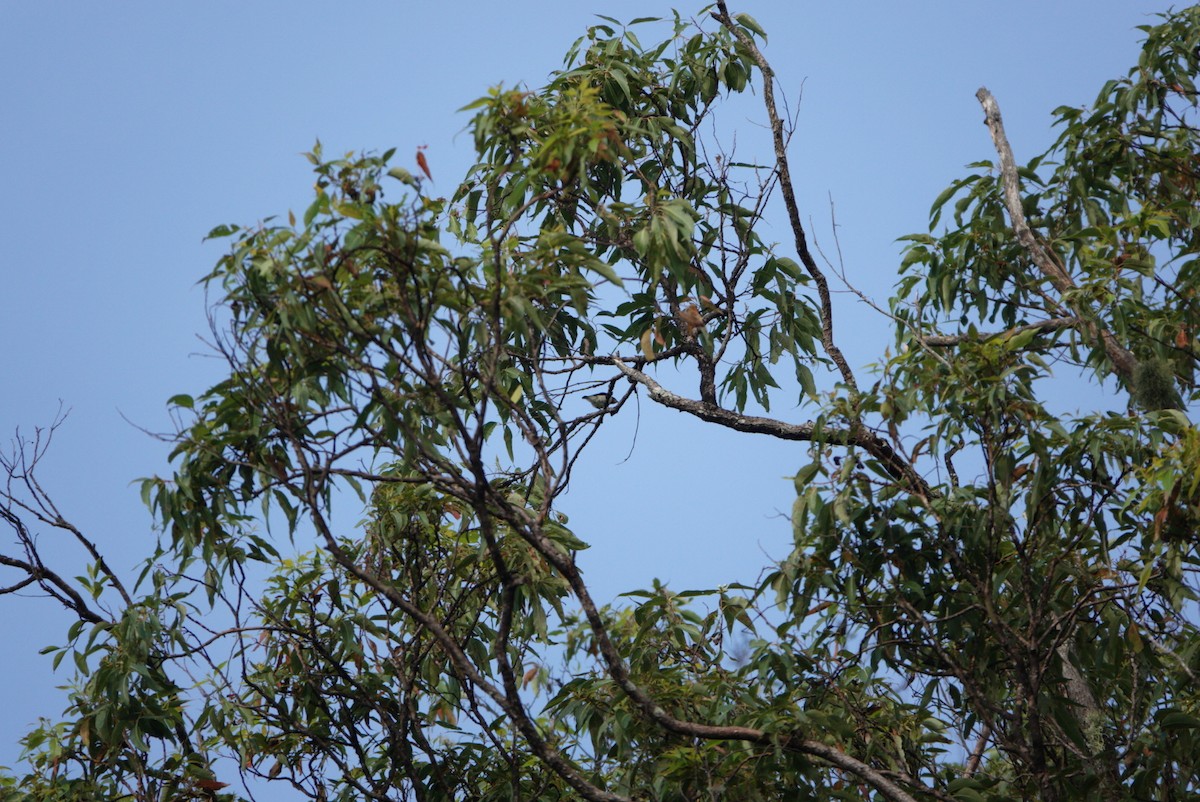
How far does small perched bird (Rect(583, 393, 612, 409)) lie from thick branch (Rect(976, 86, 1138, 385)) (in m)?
1.77

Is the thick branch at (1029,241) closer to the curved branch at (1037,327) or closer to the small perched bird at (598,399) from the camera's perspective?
the curved branch at (1037,327)

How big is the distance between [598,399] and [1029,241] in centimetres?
182

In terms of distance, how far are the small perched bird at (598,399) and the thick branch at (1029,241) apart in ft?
5.80

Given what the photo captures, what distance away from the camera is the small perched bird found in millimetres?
5391

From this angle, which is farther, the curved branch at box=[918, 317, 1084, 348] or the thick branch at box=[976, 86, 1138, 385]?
the thick branch at box=[976, 86, 1138, 385]

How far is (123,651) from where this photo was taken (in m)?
4.21

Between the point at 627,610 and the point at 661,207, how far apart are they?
5.41 ft

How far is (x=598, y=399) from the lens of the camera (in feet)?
17.8

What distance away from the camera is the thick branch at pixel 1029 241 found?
512cm

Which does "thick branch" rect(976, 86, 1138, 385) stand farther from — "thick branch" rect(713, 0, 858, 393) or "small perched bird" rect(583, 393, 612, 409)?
"small perched bird" rect(583, 393, 612, 409)

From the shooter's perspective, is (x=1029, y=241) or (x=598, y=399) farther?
(x=598, y=399)

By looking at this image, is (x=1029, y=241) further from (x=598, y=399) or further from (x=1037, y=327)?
(x=598, y=399)

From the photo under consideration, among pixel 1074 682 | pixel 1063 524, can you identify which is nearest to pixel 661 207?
pixel 1063 524

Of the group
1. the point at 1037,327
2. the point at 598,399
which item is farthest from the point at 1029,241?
the point at 598,399
